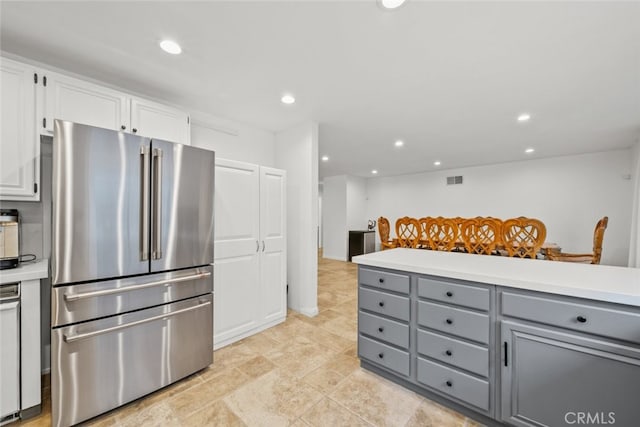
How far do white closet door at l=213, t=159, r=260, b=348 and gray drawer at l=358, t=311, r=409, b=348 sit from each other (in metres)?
1.29

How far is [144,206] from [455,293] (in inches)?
88.6

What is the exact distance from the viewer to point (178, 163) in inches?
75.2

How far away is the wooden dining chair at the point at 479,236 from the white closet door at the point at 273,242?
3042mm

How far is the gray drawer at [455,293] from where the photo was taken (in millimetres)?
1507

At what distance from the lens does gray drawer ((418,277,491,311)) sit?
A: 1507 mm

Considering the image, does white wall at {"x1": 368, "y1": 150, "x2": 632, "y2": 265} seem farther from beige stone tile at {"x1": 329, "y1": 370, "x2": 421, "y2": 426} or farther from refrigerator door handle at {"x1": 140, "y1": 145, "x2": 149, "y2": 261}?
refrigerator door handle at {"x1": 140, "y1": 145, "x2": 149, "y2": 261}

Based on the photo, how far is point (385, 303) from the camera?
192cm

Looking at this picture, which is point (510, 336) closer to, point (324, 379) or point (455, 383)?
point (455, 383)

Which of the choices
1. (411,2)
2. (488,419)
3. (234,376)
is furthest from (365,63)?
(234,376)

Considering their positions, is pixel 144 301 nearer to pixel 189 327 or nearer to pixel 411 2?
pixel 189 327

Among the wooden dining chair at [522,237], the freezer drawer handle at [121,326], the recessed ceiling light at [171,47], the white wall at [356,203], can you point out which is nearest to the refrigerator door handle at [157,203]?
the freezer drawer handle at [121,326]

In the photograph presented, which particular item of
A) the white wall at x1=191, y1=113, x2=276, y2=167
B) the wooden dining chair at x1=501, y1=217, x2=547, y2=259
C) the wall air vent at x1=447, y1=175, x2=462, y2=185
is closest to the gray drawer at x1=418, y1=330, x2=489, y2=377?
the wooden dining chair at x1=501, y1=217, x2=547, y2=259

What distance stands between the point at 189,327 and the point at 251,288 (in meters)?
0.79

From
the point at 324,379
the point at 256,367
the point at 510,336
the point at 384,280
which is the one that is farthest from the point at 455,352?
the point at 256,367
